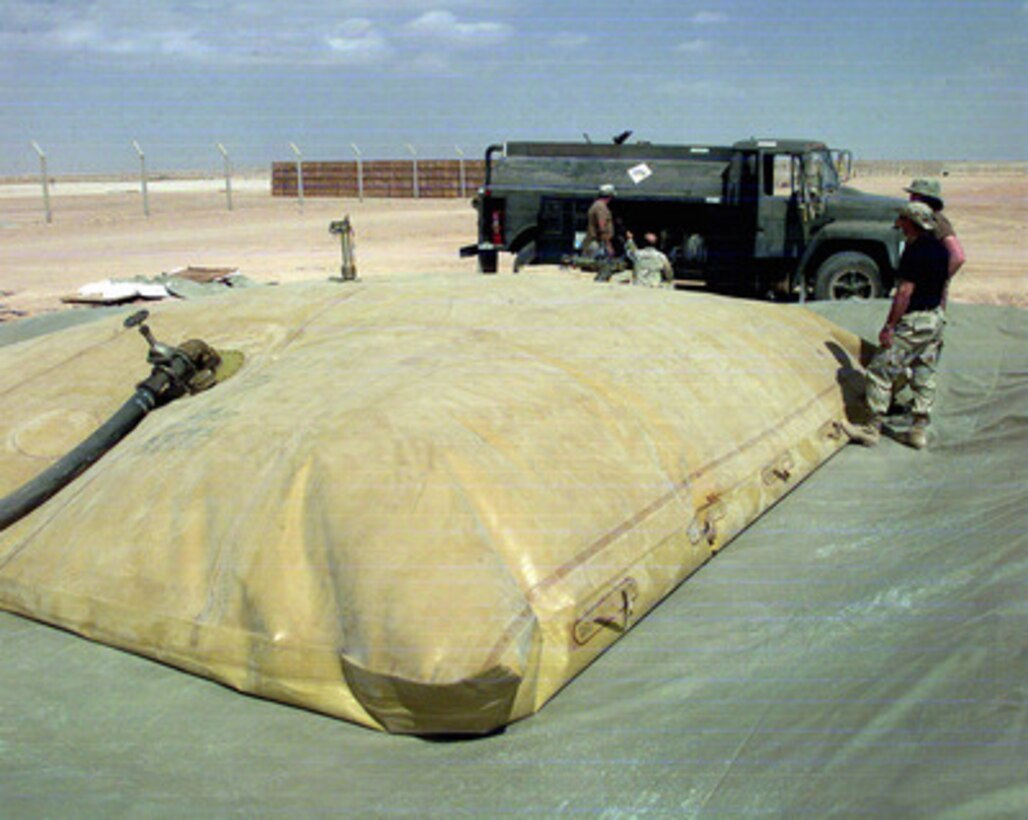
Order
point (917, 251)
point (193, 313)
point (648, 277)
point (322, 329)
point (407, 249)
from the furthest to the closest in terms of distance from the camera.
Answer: point (407, 249), point (648, 277), point (917, 251), point (193, 313), point (322, 329)

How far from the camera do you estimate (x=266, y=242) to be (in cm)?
2039

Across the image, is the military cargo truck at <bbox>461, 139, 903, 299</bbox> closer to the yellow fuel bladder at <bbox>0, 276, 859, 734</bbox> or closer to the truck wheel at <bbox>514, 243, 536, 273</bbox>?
the truck wheel at <bbox>514, 243, 536, 273</bbox>

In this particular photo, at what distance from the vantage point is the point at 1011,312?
26.5 feet

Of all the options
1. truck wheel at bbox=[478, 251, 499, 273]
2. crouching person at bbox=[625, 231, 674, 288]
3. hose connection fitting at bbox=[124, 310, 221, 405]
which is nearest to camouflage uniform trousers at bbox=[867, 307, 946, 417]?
hose connection fitting at bbox=[124, 310, 221, 405]

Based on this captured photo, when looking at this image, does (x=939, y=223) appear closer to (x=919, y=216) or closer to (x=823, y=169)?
(x=919, y=216)

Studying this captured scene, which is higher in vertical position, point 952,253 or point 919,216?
point 919,216

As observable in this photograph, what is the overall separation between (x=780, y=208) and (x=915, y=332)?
5.94 m

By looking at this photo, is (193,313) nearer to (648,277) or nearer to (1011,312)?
(648,277)

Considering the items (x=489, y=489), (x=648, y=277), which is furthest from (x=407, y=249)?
(x=489, y=489)

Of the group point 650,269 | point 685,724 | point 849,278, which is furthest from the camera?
point 849,278

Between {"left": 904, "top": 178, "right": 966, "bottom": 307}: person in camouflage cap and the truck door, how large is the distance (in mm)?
5016

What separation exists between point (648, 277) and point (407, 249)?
1012 centimetres

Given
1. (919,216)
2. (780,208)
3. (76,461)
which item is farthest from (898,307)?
(780,208)

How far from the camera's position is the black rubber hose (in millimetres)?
3682
